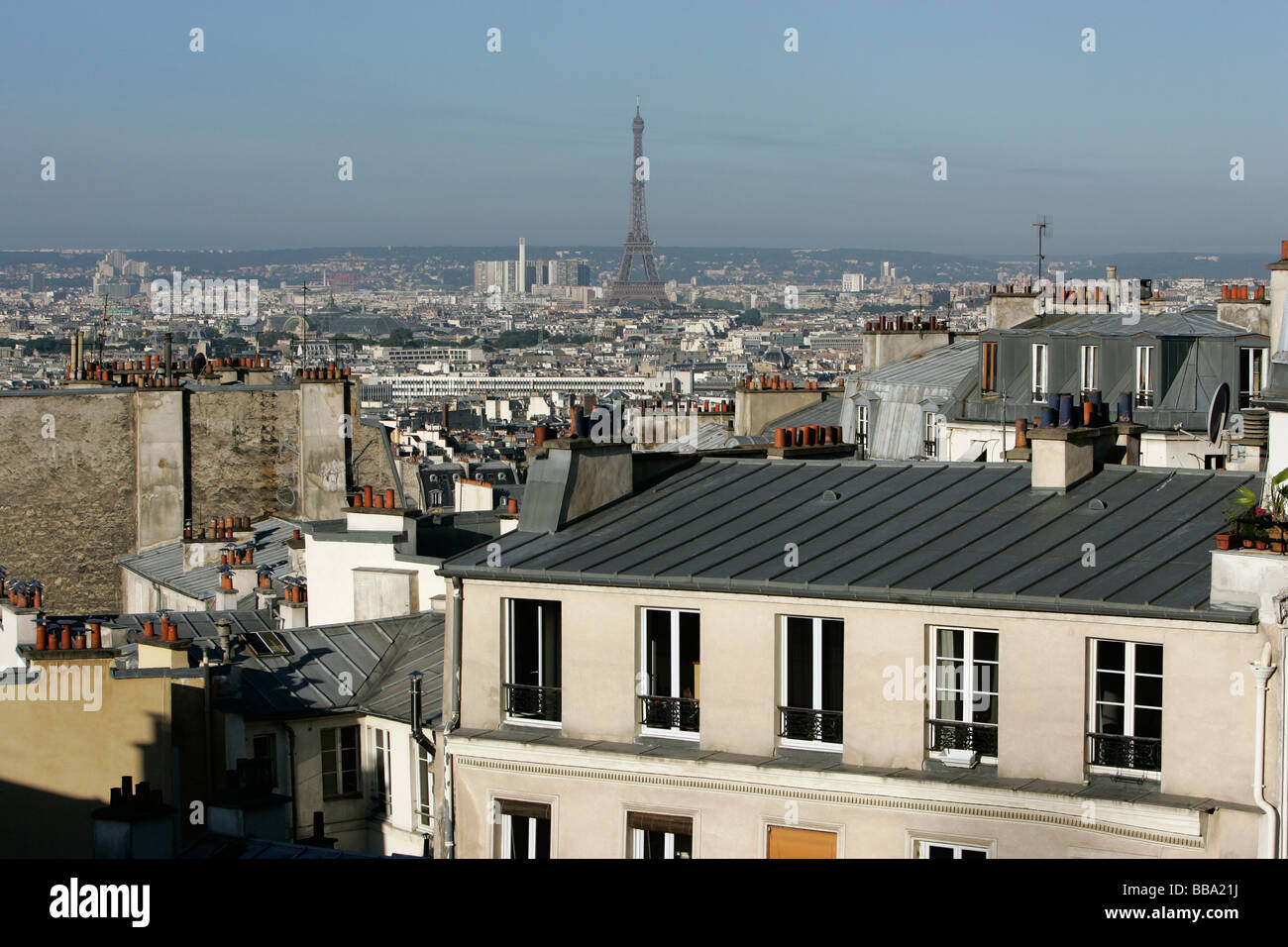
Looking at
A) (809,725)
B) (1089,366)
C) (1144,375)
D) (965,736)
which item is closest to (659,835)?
(809,725)

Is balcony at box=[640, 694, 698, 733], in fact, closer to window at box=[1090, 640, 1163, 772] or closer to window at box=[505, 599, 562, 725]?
window at box=[505, 599, 562, 725]

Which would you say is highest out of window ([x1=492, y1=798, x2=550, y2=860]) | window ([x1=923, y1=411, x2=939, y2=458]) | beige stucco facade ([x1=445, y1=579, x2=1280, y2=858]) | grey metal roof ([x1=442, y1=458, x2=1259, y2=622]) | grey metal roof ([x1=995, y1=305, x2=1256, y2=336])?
grey metal roof ([x1=995, y1=305, x2=1256, y2=336])

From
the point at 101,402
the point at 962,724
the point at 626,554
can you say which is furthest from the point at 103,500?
the point at 962,724

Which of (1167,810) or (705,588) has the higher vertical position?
(705,588)

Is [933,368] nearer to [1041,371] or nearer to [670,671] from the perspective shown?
[1041,371]

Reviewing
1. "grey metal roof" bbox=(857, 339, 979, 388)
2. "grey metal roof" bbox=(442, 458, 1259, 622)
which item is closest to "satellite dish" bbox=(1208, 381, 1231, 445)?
"grey metal roof" bbox=(857, 339, 979, 388)
